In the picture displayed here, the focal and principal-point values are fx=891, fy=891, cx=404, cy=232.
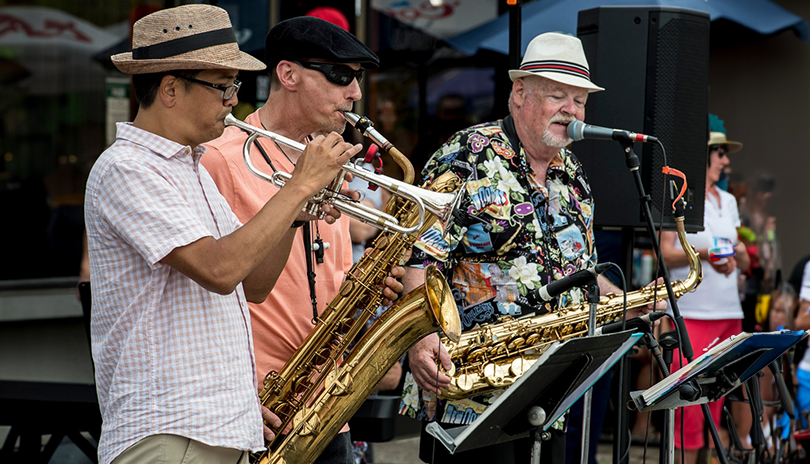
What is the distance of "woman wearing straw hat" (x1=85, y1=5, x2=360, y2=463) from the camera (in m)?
2.23

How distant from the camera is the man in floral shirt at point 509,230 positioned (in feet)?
11.0

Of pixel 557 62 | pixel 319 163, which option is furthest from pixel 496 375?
pixel 319 163

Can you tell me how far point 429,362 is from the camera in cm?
327

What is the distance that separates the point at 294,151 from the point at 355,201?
40cm

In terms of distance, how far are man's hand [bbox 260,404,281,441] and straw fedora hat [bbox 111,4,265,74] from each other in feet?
3.95

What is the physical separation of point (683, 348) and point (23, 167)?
17.8 ft

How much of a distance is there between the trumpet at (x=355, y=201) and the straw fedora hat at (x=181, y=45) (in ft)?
0.98

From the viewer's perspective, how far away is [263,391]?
10.0ft

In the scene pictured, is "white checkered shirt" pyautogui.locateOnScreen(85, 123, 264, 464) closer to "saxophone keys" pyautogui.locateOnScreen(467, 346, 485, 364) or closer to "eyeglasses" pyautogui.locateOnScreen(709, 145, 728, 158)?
"saxophone keys" pyautogui.locateOnScreen(467, 346, 485, 364)

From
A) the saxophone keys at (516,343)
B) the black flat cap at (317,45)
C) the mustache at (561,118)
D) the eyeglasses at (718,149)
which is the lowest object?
the saxophone keys at (516,343)

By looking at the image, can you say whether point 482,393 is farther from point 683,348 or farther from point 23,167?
point 23,167

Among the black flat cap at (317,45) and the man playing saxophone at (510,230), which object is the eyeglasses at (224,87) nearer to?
the black flat cap at (317,45)

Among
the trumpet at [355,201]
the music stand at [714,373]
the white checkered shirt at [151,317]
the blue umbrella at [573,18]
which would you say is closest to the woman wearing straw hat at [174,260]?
the white checkered shirt at [151,317]

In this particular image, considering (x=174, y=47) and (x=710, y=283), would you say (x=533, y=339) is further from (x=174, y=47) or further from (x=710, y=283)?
(x=710, y=283)
